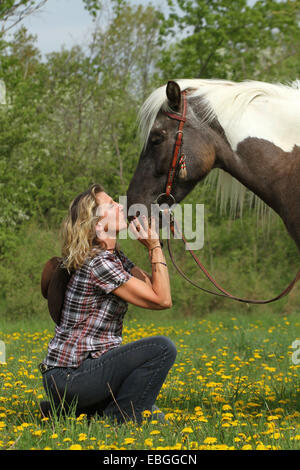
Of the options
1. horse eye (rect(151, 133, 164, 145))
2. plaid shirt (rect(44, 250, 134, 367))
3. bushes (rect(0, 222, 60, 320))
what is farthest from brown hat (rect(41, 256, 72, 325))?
bushes (rect(0, 222, 60, 320))

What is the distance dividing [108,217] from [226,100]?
1.14m

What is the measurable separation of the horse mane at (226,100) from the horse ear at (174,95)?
0.05 m

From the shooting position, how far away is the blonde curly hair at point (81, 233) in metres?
3.31

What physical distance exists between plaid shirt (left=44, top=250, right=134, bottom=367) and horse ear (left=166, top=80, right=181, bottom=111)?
3.74ft

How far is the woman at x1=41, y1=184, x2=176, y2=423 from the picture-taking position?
10.7 ft

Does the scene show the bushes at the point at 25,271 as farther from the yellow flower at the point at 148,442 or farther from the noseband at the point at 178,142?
the yellow flower at the point at 148,442

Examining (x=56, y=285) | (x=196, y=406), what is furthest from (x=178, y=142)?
(x=196, y=406)

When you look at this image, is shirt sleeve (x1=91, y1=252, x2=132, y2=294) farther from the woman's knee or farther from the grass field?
the grass field

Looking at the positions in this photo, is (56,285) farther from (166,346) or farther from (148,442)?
(148,442)

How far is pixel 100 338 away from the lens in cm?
337

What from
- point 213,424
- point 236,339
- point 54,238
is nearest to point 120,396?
point 213,424

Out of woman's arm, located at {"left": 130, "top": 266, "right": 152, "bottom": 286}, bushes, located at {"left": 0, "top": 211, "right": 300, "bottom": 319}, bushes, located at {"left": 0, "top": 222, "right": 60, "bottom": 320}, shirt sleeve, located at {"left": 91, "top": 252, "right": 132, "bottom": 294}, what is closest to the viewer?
shirt sleeve, located at {"left": 91, "top": 252, "right": 132, "bottom": 294}

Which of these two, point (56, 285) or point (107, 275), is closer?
point (107, 275)

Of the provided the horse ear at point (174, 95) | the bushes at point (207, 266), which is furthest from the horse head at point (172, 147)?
the bushes at point (207, 266)
